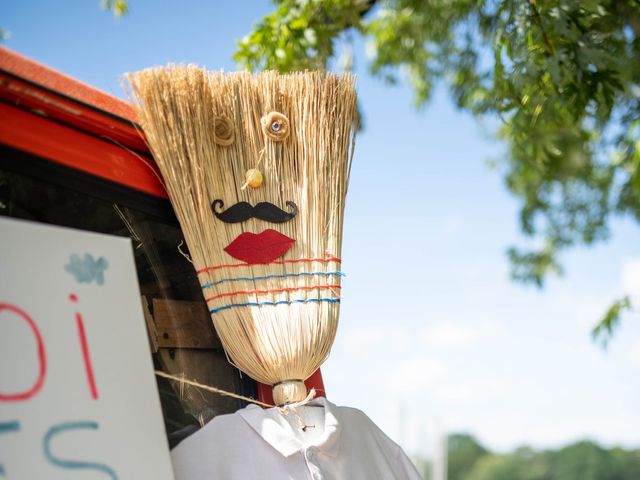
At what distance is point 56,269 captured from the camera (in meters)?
1.22

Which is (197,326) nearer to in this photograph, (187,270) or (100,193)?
(187,270)

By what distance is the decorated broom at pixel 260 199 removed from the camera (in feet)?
5.16

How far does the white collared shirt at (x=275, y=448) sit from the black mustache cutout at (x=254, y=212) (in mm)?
378

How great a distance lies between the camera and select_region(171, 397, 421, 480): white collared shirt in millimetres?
1460

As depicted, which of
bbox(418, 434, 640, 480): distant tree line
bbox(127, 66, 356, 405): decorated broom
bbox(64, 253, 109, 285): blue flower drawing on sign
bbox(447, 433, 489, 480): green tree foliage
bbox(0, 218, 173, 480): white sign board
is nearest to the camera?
bbox(0, 218, 173, 480): white sign board

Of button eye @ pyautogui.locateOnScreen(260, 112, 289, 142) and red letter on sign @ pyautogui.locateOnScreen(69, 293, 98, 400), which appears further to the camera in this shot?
button eye @ pyautogui.locateOnScreen(260, 112, 289, 142)

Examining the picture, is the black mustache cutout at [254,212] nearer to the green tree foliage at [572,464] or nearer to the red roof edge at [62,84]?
the red roof edge at [62,84]

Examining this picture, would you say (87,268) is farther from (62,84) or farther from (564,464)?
(564,464)

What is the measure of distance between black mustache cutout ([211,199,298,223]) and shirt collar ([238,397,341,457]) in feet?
1.24

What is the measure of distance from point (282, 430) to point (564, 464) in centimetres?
2728

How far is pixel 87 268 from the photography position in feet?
4.16

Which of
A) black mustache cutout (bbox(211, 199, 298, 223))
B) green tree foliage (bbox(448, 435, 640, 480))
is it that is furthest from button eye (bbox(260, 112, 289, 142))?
green tree foliage (bbox(448, 435, 640, 480))

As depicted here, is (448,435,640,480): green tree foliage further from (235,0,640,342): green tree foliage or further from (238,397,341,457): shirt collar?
(238,397,341,457): shirt collar

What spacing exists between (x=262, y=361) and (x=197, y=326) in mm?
179
